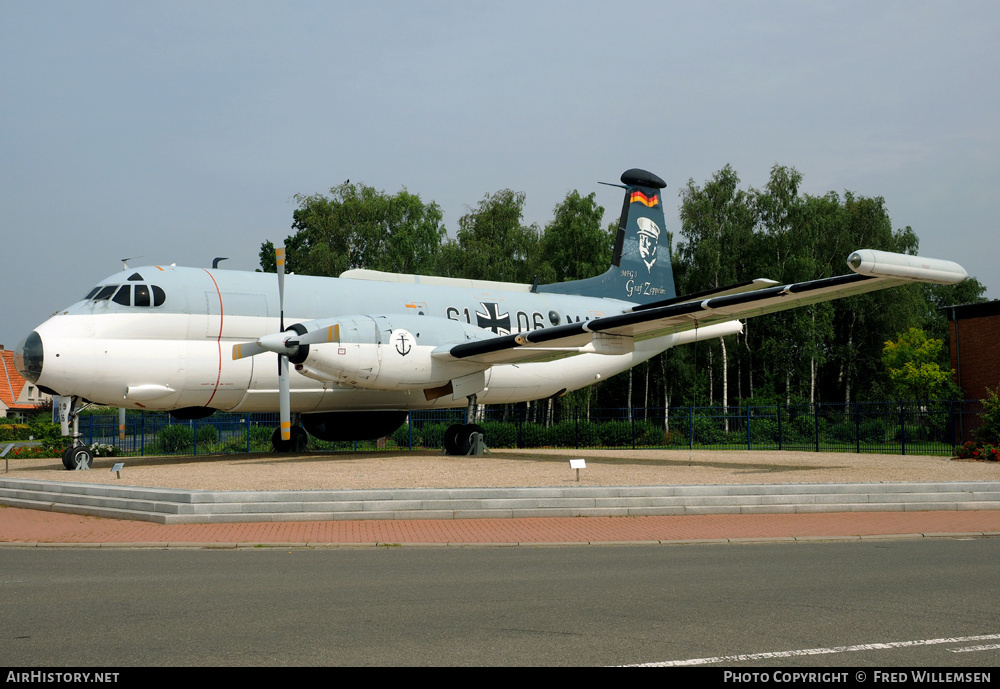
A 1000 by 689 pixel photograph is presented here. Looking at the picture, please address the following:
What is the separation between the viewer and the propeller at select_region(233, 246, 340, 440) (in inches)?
725

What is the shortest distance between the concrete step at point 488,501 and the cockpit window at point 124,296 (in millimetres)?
4391

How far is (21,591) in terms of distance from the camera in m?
7.95

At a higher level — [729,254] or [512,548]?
[729,254]

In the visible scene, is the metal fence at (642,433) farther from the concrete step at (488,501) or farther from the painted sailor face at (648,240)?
the concrete step at (488,501)

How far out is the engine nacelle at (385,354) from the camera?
1864cm

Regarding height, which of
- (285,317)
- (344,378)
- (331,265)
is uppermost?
(331,265)

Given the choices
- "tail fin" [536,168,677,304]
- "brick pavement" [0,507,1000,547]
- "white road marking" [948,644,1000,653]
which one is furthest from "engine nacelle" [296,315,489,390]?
"white road marking" [948,644,1000,653]

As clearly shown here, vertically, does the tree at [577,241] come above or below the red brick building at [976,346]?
above

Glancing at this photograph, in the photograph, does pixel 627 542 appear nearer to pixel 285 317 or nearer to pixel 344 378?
pixel 344 378

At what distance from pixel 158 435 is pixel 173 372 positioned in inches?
645

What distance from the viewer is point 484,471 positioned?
59.0ft

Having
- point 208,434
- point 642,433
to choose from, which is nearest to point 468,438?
point 642,433

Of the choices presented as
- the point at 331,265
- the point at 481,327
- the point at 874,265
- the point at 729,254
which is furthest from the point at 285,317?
the point at 729,254

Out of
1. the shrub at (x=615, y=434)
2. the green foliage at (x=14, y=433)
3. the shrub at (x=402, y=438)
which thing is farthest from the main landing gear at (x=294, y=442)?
the green foliage at (x=14, y=433)
